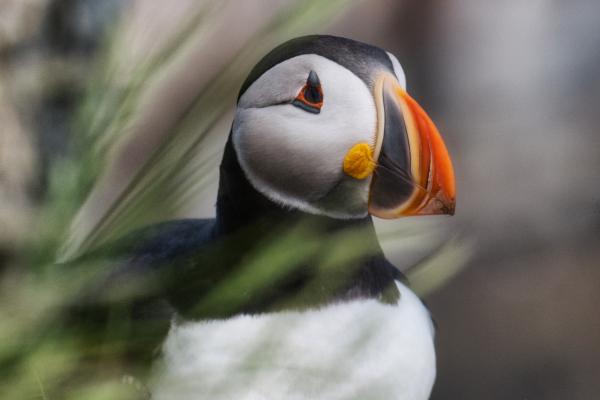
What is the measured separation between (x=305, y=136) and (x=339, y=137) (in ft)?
0.15

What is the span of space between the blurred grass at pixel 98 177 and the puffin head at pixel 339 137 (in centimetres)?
56

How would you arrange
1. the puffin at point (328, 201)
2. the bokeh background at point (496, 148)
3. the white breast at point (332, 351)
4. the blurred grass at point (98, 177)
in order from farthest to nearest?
1. the bokeh background at point (496, 148)
2. the puffin at point (328, 201)
3. the white breast at point (332, 351)
4. the blurred grass at point (98, 177)

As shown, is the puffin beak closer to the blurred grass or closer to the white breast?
the white breast

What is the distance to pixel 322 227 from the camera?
41.1 inches

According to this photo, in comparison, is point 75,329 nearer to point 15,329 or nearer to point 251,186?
point 15,329

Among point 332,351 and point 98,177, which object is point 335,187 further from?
point 98,177

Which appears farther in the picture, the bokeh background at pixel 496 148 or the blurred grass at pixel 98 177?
the bokeh background at pixel 496 148

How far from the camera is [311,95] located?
98 centimetres

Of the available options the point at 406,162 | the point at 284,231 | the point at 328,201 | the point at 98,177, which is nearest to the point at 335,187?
the point at 328,201

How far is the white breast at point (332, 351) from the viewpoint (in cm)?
69

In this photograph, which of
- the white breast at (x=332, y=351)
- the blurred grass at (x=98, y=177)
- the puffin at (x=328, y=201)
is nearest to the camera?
the blurred grass at (x=98, y=177)

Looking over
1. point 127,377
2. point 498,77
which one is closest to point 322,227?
point 127,377

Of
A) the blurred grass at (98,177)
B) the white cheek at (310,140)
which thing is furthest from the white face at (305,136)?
the blurred grass at (98,177)

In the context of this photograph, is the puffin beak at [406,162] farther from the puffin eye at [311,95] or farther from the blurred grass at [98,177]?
the blurred grass at [98,177]
